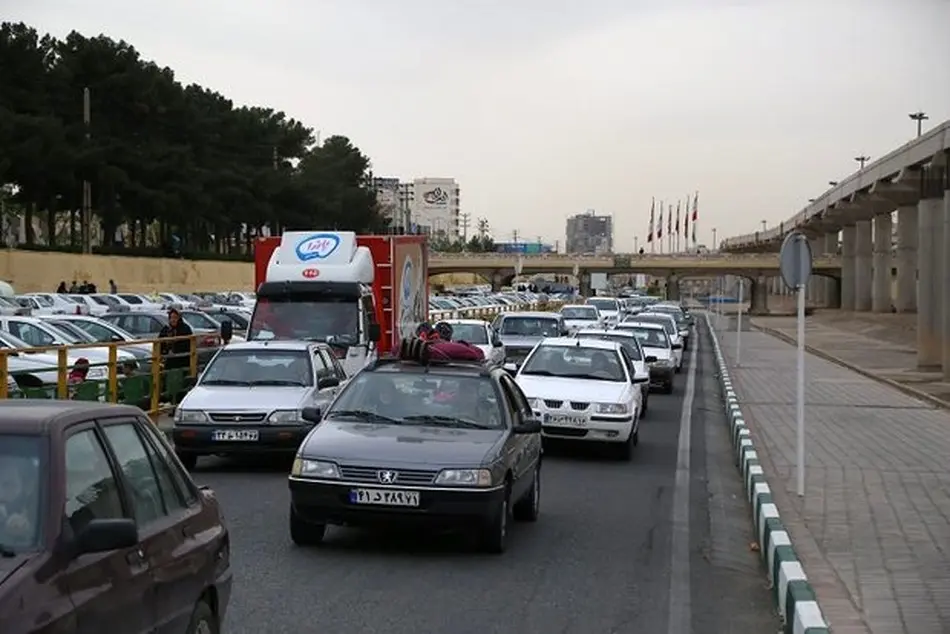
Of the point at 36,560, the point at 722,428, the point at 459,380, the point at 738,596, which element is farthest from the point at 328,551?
the point at 722,428

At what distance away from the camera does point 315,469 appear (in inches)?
399

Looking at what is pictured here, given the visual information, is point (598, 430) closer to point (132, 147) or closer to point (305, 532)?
point (305, 532)

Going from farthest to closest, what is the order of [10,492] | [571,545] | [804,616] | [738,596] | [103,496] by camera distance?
1. [571,545]
2. [738,596]
3. [804,616]
4. [103,496]
5. [10,492]

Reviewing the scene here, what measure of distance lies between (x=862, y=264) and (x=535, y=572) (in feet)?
285

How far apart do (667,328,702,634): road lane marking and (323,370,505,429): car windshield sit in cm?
Result: 185

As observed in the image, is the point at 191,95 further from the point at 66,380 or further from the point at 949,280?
the point at 66,380

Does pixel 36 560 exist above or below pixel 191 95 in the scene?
below

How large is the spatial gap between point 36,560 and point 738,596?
617cm

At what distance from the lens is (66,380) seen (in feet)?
59.9

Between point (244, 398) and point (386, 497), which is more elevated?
point (244, 398)

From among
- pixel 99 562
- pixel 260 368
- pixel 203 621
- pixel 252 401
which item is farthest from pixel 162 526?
pixel 260 368

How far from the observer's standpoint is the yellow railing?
688 inches

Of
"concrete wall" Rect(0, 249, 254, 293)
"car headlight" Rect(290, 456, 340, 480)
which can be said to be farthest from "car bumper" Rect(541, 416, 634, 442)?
"concrete wall" Rect(0, 249, 254, 293)

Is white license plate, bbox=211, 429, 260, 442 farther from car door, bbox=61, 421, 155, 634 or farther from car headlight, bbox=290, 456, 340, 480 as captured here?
car door, bbox=61, 421, 155, 634
